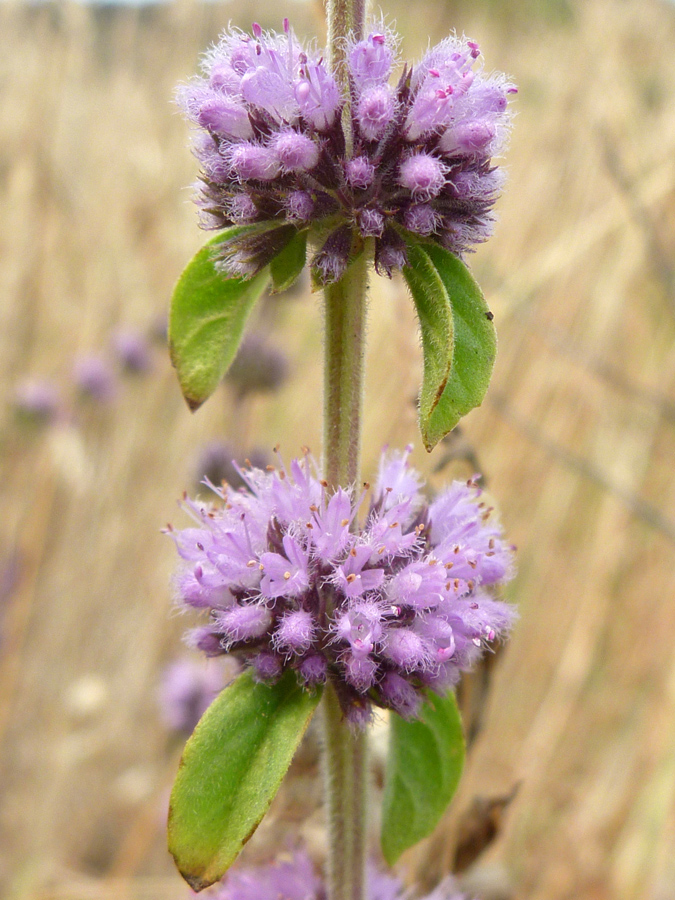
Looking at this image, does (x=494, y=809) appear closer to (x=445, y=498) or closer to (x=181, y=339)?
(x=445, y=498)

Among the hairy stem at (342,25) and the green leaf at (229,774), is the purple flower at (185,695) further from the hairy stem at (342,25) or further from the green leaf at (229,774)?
the hairy stem at (342,25)

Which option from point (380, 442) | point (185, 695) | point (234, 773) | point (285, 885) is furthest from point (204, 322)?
point (185, 695)

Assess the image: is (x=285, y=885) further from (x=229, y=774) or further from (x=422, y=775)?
(x=229, y=774)

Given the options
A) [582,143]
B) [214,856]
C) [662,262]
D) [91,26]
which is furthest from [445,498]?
[91,26]

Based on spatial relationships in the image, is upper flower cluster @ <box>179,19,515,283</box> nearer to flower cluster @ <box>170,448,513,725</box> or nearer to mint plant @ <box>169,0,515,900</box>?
mint plant @ <box>169,0,515,900</box>

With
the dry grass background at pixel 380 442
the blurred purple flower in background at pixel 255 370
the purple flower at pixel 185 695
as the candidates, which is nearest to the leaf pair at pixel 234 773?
the dry grass background at pixel 380 442

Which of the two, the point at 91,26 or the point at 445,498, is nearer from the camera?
the point at 445,498
